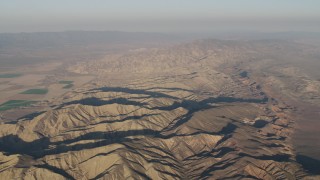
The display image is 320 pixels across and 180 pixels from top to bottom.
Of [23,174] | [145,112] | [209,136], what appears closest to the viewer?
[23,174]

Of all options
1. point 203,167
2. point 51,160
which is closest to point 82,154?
point 51,160

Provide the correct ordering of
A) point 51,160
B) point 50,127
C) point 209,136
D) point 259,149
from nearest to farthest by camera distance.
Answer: point 51,160 < point 259,149 < point 209,136 < point 50,127

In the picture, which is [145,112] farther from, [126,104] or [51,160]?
[51,160]

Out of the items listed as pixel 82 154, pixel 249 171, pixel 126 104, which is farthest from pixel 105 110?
pixel 249 171

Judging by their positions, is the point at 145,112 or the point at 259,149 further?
the point at 145,112

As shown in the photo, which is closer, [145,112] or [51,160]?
[51,160]

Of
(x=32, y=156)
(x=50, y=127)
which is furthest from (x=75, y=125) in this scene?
(x=32, y=156)

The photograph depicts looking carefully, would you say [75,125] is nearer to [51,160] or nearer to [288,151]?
[51,160]

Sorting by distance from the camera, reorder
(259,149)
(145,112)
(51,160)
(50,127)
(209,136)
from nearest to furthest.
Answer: (51,160), (259,149), (209,136), (50,127), (145,112)
